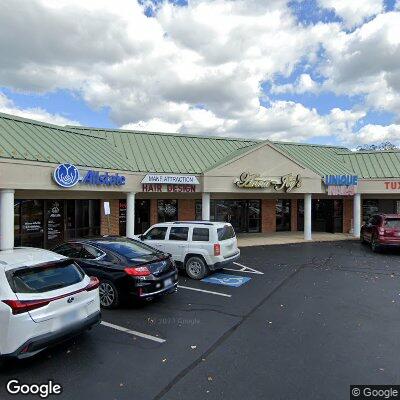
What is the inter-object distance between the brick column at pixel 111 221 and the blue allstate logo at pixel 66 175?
4.95m

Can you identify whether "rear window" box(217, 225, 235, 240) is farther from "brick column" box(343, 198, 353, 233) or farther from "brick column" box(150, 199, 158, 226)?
"brick column" box(343, 198, 353, 233)

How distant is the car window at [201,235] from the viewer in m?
10.9

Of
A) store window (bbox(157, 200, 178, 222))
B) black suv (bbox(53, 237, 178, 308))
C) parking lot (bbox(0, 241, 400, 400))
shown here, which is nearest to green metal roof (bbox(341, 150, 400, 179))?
store window (bbox(157, 200, 178, 222))

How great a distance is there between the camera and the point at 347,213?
24172mm

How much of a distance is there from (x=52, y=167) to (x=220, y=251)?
703cm

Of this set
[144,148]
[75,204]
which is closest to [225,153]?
[144,148]

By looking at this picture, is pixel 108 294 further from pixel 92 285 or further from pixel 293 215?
pixel 293 215

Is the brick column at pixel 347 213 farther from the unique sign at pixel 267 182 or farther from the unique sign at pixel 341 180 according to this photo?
the unique sign at pixel 267 182

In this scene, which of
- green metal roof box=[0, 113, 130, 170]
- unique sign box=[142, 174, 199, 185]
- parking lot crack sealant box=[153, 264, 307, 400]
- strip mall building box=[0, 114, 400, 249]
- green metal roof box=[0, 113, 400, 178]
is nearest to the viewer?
parking lot crack sealant box=[153, 264, 307, 400]

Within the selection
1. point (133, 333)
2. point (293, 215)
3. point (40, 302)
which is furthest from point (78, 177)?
point (293, 215)

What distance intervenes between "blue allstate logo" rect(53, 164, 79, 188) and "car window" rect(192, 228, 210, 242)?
5.54m

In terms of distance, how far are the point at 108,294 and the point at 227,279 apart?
406 cm

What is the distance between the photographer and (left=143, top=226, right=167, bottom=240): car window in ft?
38.7

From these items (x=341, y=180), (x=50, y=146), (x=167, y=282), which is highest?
(x=50, y=146)
